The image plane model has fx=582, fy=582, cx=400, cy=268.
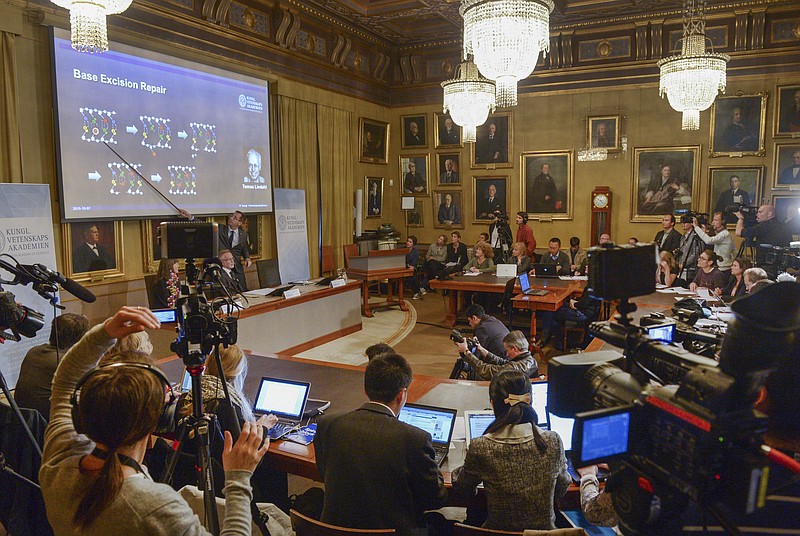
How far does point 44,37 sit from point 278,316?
388cm

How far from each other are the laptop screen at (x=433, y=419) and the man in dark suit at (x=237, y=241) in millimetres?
5476

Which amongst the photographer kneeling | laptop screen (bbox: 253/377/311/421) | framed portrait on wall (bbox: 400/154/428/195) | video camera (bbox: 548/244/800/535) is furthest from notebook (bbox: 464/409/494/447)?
framed portrait on wall (bbox: 400/154/428/195)

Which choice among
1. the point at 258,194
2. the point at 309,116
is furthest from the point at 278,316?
the point at 309,116

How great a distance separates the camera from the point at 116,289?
7.01m

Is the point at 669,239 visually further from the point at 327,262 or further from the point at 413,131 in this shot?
the point at 327,262

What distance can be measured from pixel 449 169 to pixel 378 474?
10.4m

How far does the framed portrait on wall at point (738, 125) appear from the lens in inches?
382

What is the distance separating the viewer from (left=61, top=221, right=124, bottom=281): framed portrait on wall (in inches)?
257

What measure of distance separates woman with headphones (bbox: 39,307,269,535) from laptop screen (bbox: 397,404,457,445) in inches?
59.2

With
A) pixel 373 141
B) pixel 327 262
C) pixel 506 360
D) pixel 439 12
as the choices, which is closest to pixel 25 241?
pixel 506 360

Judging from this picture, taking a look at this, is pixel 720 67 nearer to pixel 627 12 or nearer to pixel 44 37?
pixel 627 12

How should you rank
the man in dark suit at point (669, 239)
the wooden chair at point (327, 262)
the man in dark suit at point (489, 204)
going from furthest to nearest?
the man in dark suit at point (489, 204)
the wooden chair at point (327, 262)
the man in dark suit at point (669, 239)

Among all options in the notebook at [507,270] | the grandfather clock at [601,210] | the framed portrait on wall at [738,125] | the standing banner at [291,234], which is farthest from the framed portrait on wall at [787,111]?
the standing banner at [291,234]

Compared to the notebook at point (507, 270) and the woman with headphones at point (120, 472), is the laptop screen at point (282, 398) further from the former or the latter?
the notebook at point (507, 270)
